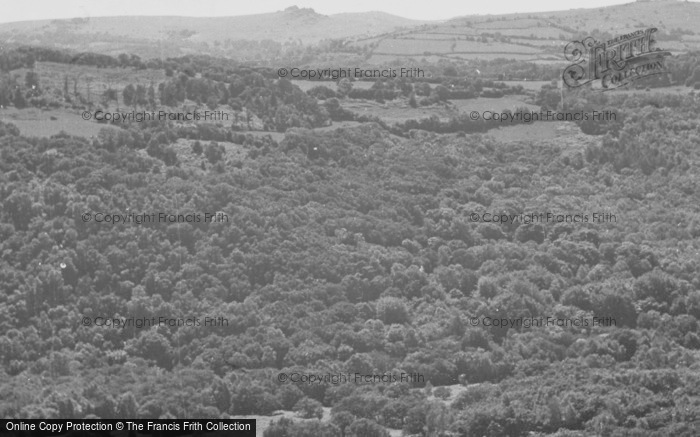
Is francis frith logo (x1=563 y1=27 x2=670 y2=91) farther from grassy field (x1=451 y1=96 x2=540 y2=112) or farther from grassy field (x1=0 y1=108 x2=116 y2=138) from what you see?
grassy field (x1=0 y1=108 x2=116 y2=138)

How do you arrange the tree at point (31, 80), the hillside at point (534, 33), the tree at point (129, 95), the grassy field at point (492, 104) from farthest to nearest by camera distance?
1. the hillside at point (534, 33)
2. the grassy field at point (492, 104)
3. the tree at point (129, 95)
4. the tree at point (31, 80)

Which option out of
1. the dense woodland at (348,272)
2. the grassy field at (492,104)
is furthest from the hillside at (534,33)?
the dense woodland at (348,272)

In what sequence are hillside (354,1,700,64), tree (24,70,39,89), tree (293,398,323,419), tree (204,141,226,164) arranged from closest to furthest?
1. tree (293,398,323,419)
2. tree (204,141,226,164)
3. tree (24,70,39,89)
4. hillside (354,1,700,64)

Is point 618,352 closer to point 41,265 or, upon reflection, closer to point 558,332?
point 558,332

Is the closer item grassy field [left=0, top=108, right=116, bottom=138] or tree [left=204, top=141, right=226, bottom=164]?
tree [left=204, top=141, right=226, bottom=164]

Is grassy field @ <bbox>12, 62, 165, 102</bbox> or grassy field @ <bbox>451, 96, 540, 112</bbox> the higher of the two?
grassy field @ <bbox>12, 62, 165, 102</bbox>

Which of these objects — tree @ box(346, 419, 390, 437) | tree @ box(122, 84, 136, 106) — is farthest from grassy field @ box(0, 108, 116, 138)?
tree @ box(346, 419, 390, 437)

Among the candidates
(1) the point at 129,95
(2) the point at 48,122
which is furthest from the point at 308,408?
(1) the point at 129,95

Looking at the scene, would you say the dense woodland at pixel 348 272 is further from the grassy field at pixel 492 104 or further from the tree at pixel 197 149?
the grassy field at pixel 492 104

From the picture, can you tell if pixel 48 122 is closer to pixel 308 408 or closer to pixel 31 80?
pixel 31 80
